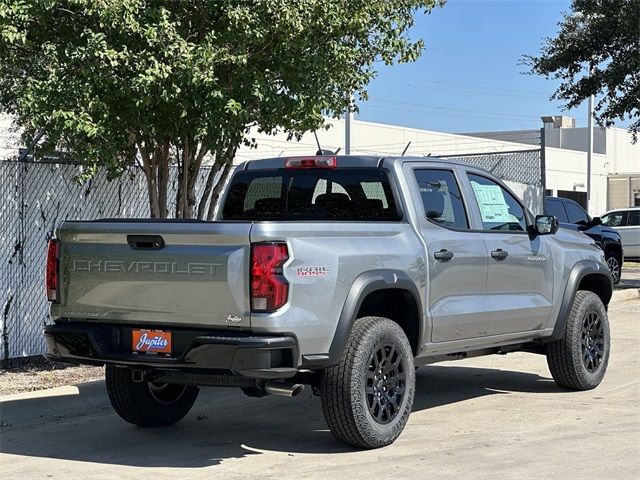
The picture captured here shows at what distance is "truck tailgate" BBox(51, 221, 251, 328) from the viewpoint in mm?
6320

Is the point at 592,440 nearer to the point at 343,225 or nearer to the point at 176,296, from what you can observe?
the point at 343,225

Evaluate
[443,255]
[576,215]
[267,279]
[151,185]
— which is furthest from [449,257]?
[576,215]

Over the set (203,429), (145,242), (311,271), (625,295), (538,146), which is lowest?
(203,429)

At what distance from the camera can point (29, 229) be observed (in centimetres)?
1059

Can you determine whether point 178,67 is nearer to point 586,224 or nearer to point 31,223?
point 31,223

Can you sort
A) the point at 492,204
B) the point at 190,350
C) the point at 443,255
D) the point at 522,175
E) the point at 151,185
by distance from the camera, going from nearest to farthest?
the point at 190,350, the point at 443,255, the point at 492,204, the point at 151,185, the point at 522,175

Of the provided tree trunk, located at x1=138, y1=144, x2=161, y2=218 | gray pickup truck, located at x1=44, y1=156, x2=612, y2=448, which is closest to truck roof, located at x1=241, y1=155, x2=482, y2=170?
gray pickup truck, located at x1=44, y1=156, x2=612, y2=448

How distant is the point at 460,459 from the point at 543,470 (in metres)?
0.57

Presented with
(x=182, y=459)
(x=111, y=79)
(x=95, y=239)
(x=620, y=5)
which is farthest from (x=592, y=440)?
(x=620, y=5)

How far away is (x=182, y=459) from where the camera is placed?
6.90 meters

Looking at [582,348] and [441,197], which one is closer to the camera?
[441,197]

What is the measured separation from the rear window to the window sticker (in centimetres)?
101

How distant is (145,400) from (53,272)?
137 cm

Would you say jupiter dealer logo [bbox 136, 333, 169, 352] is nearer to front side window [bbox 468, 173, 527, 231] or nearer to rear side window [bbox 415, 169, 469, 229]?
rear side window [bbox 415, 169, 469, 229]
